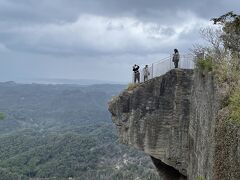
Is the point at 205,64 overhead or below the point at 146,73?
overhead

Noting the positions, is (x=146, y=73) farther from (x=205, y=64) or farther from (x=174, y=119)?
(x=205, y=64)

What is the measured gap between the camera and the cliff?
55.0 feet

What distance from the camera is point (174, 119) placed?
75.5 feet

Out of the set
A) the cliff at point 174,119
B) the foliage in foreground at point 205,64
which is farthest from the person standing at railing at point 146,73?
the foliage in foreground at point 205,64

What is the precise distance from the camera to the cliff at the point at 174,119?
1675 centimetres

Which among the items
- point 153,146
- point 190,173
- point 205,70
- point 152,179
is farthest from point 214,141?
point 152,179

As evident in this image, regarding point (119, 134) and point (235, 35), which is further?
point (119, 134)

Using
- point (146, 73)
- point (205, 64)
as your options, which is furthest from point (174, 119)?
point (205, 64)

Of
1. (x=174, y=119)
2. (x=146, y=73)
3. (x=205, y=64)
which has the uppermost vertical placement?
(x=205, y=64)

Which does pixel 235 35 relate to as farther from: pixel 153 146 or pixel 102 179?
pixel 102 179

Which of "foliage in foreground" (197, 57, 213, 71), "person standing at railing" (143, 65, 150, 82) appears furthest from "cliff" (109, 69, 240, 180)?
"person standing at railing" (143, 65, 150, 82)

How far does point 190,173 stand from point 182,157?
2192 millimetres

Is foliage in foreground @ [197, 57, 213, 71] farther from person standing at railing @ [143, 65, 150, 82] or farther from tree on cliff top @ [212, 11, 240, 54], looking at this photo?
person standing at railing @ [143, 65, 150, 82]

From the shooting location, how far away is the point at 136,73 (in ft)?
90.7
